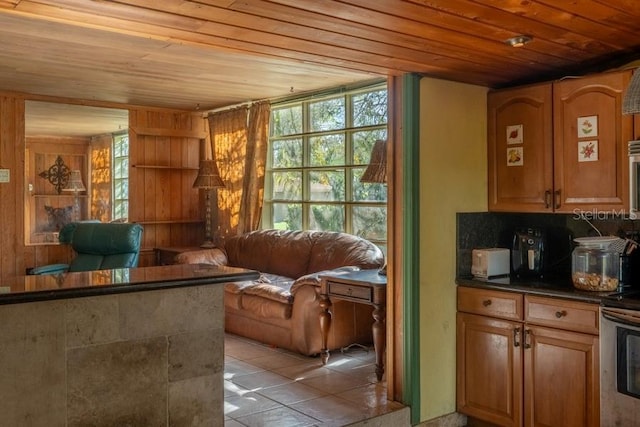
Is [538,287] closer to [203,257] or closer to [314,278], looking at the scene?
[314,278]

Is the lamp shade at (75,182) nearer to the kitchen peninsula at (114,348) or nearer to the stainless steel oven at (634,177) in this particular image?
the kitchen peninsula at (114,348)

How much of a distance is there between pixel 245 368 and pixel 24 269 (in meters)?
3.02

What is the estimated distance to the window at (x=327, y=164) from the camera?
512 cm

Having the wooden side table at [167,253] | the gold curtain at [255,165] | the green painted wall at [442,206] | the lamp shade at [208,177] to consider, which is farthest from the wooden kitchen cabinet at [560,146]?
the wooden side table at [167,253]

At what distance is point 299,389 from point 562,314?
1.70m

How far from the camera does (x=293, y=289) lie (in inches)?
181

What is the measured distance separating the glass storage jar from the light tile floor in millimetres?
1226

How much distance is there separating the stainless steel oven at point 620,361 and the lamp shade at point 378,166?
171cm

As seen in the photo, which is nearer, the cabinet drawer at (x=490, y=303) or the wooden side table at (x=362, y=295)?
the cabinet drawer at (x=490, y=303)

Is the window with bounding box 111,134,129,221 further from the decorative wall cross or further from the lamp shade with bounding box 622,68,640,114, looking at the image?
the lamp shade with bounding box 622,68,640,114

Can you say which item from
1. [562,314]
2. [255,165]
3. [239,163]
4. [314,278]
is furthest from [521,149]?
[239,163]

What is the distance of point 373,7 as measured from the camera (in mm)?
2279

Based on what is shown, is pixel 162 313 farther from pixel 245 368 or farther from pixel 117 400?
pixel 245 368

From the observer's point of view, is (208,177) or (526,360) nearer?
(526,360)
